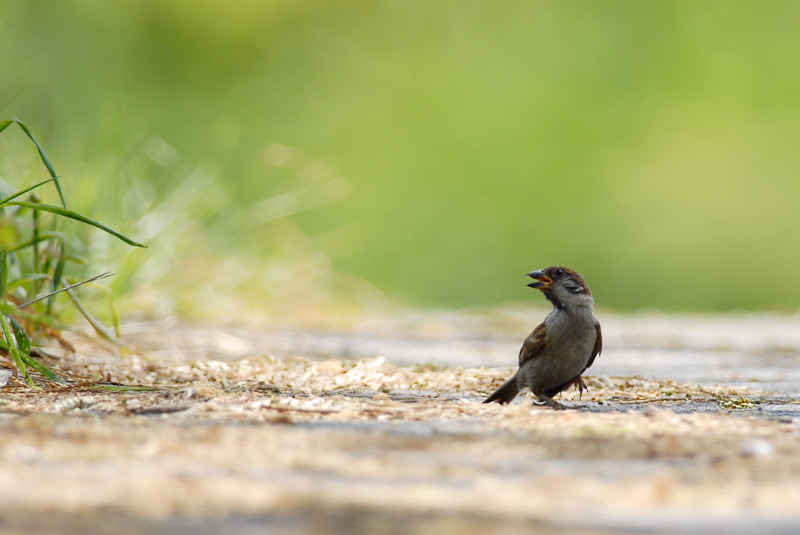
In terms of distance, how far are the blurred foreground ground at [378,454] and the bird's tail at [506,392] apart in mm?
67

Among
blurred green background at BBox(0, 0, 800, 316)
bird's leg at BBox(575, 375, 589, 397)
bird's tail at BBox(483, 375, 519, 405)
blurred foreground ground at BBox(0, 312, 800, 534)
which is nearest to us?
blurred foreground ground at BBox(0, 312, 800, 534)

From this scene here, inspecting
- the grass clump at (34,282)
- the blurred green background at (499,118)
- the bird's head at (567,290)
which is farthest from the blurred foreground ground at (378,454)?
the blurred green background at (499,118)

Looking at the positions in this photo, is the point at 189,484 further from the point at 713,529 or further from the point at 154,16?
the point at 154,16

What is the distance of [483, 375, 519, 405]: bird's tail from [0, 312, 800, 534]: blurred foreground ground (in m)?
0.07

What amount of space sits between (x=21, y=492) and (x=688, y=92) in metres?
13.7

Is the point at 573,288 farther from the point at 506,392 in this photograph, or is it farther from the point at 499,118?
the point at 499,118

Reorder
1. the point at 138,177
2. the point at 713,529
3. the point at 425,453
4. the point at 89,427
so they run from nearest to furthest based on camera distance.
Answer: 1. the point at 713,529
2. the point at 425,453
3. the point at 89,427
4. the point at 138,177

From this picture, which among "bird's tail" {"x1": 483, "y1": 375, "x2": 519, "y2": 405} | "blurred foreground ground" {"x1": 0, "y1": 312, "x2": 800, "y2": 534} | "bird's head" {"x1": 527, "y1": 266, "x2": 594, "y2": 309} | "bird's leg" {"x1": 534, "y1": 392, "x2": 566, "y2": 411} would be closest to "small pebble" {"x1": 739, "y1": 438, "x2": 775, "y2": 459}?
"blurred foreground ground" {"x1": 0, "y1": 312, "x2": 800, "y2": 534}

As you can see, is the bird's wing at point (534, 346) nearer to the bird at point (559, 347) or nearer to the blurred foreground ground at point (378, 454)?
the bird at point (559, 347)

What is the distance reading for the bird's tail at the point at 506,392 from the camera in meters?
2.73

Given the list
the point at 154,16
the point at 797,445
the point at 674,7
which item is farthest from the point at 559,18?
the point at 797,445

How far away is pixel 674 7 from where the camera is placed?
47.0 feet

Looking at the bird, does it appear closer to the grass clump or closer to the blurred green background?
the grass clump

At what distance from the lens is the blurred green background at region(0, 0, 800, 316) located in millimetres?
12406
